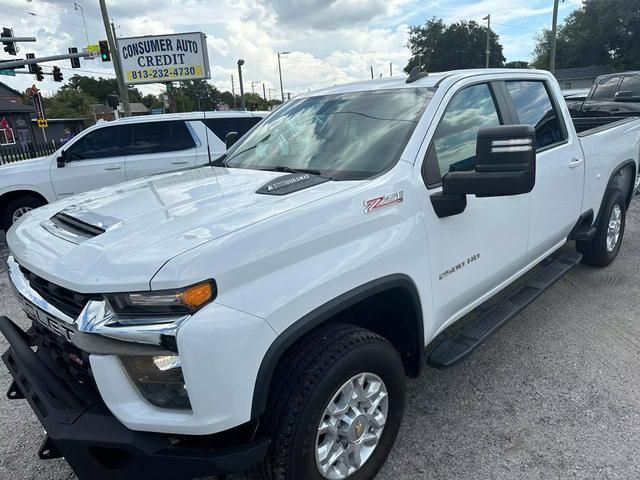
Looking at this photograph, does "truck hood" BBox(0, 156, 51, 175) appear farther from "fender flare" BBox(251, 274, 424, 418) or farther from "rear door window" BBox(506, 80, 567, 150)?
"fender flare" BBox(251, 274, 424, 418)

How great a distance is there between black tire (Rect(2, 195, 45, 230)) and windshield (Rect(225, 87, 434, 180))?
5.47 meters

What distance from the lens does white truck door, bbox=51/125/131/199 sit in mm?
7555

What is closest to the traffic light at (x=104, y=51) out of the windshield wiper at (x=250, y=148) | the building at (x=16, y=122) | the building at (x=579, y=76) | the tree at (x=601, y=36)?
the windshield wiper at (x=250, y=148)

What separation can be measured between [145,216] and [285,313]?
83 cm

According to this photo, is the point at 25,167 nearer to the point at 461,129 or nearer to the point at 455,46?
the point at 461,129

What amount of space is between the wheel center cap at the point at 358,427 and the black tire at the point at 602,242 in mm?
3357

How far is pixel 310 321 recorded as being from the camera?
6.19ft

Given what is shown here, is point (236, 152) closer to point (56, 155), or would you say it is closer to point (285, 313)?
point (285, 313)

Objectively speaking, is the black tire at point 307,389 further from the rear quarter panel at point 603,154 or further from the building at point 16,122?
the building at point 16,122

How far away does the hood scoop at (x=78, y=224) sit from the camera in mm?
2094

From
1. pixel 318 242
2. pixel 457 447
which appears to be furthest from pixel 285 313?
pixel 457 447

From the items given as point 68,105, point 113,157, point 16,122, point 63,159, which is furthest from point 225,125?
point 68,105

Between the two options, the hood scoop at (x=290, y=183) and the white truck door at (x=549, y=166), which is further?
the white truck door at (x=549, y=166)

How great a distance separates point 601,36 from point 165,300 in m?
60.5
